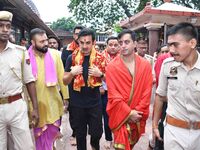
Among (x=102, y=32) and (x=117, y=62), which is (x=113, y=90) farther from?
(x=102, y=32)

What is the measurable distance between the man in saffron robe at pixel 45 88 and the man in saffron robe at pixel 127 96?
0.97 m

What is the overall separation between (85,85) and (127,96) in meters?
0.82

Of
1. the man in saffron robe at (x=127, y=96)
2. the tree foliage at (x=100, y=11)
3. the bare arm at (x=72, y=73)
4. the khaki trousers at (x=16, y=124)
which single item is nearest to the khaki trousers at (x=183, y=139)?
the man in saffron robe at (x=127, y=96)

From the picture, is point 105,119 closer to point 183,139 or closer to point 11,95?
point 11,95

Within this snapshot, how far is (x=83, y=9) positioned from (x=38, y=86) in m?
27.2

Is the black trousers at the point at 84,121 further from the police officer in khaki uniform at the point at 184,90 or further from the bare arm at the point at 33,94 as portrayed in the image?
the police officer in khaki uniform at the point at 184,90

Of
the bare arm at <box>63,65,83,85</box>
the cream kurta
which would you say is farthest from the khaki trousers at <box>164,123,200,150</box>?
the cream kurta

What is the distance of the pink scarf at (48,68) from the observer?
185 inches

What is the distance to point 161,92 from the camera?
3543 mm

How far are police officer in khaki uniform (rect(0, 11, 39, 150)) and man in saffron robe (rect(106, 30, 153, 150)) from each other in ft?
3.53

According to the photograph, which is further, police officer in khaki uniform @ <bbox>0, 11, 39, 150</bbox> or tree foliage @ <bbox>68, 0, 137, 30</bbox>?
tree foliage @ <bbox>68, 0, 137, 30</bbox>

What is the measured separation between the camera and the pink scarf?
4.71 meters

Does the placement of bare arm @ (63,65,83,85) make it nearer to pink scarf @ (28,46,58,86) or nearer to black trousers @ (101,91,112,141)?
pink scarf @ (28,46,58,86)

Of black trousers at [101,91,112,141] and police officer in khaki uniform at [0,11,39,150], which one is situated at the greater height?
police officer in khaki uniform at [0,11,39,150]
